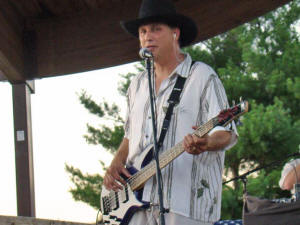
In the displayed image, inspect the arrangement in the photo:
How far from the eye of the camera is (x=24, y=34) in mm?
4492

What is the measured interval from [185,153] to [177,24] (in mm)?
715

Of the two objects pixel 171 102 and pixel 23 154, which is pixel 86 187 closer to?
pixel 23 154

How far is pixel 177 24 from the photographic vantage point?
3.02 metres

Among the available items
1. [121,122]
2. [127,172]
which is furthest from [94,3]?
[121,122]

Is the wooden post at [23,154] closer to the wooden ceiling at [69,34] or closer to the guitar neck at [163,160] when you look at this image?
the wooden ceiling at [69,34]

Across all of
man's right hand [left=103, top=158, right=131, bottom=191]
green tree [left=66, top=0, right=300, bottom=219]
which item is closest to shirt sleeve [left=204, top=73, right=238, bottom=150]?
man's right hand [left=103, top=158, right=131, bottom=191]

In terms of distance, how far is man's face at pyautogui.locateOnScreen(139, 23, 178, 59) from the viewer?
113 inches

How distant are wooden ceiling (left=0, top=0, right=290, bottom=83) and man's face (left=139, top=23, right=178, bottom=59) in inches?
48.6

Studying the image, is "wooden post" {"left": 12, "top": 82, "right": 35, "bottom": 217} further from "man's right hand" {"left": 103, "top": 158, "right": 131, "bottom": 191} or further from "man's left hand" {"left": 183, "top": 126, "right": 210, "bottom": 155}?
"man's left hand" {"left": 183, "top": 126, "right": 210, "bottom": 155}

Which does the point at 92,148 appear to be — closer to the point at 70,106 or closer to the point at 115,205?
the point at 70,106

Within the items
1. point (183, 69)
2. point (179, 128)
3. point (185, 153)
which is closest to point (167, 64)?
point (183, 69)

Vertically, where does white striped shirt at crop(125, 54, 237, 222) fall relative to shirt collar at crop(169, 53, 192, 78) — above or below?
below

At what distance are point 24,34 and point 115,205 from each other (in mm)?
2018

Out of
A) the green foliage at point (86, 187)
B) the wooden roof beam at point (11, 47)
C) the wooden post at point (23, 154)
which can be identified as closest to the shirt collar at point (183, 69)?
the wooden roof beam at point (11, 47)
